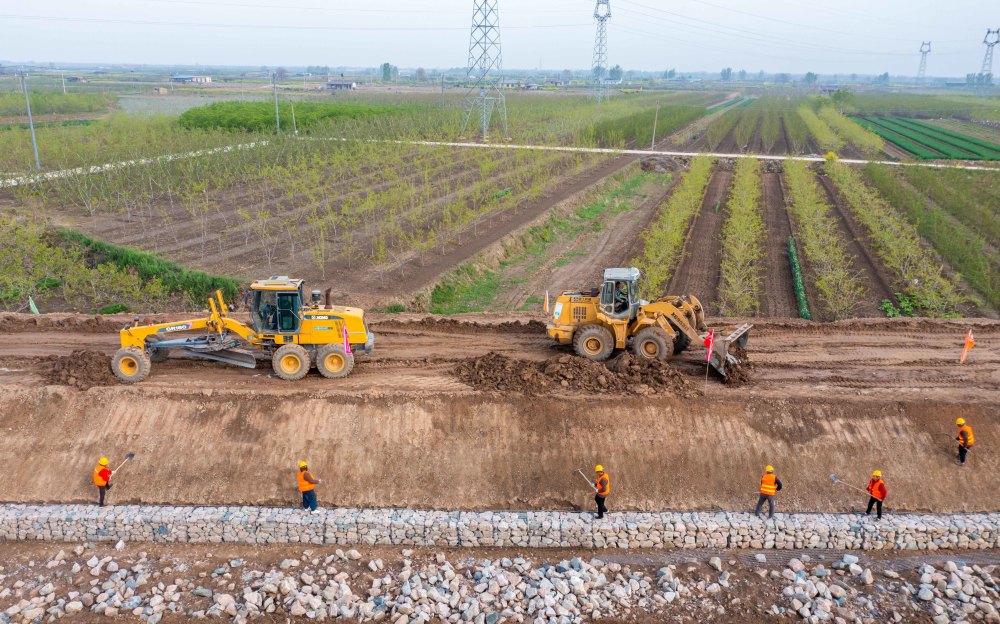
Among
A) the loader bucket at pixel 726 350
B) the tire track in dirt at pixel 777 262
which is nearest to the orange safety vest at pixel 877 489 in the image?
the loader bucket at pixel 726 350

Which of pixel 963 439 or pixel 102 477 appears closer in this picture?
pixel 102 477

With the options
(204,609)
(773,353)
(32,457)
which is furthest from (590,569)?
(32,457)

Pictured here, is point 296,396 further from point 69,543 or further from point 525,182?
point 525,182

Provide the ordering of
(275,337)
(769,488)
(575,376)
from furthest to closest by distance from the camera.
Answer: (275,337) < (575,376) < (769,488)

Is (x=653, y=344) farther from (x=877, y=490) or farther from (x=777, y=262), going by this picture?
(x=777, y=262)

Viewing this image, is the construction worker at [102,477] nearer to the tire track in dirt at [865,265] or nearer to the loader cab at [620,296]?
the loader cab at [620,296]

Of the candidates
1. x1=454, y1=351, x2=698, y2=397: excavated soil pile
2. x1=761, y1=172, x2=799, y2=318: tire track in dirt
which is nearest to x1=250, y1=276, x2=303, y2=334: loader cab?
x1=454, y1=351, x2=698, y2=397: excavated soil pile

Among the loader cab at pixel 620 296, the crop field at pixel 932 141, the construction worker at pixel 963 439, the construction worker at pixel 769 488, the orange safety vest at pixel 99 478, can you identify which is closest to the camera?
the construction worker at pixel 769 488

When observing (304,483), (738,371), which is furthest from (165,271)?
(738,371)

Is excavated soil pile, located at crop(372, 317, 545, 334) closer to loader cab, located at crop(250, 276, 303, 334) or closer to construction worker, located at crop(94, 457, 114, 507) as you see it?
loader cab, located at crop(250, 276, 303, 334)

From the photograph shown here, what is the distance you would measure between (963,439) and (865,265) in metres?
15.2

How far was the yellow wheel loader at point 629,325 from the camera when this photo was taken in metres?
16.0

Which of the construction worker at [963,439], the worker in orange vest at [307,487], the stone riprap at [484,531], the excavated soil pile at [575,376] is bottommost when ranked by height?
the stone riprap at [484,531]

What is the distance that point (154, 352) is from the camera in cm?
1617
